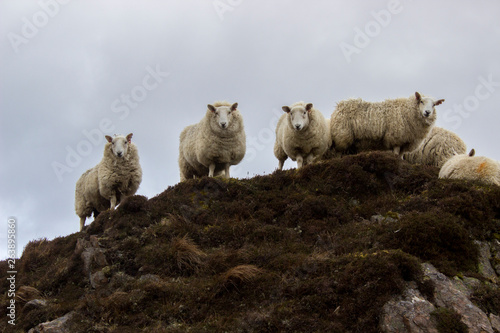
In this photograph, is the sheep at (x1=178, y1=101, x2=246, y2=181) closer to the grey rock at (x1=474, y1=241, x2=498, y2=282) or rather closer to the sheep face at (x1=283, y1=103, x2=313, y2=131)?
the sheep face at (x1=283, y1=103, x2=313, y2=131)

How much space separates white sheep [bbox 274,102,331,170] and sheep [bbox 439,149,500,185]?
13.7ft

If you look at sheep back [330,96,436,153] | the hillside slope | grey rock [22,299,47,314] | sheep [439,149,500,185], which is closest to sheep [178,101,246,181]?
the hillside slope

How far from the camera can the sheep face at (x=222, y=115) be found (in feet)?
51.2

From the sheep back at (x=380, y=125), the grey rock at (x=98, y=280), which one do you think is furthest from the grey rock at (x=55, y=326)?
the sheep back at (x=380, y=125)

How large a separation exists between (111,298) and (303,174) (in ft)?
22.1

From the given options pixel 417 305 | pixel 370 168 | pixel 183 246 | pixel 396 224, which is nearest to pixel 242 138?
pixel 370 168

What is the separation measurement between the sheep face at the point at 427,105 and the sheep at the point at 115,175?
33.4 ft

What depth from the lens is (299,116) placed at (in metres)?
15.8

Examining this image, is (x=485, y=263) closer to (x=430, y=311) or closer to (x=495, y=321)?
(x=495, y=321)

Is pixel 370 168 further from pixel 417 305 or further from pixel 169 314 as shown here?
pixel 169 314

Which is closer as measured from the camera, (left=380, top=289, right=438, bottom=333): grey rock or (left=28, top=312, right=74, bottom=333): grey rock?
(left=380, top=289, right=438, bottom=333): grey rock

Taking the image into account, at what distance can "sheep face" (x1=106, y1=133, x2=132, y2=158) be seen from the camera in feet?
53.3

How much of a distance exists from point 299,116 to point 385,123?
127 inches

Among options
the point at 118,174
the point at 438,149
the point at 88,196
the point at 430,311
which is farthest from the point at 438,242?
the point at 88,196
